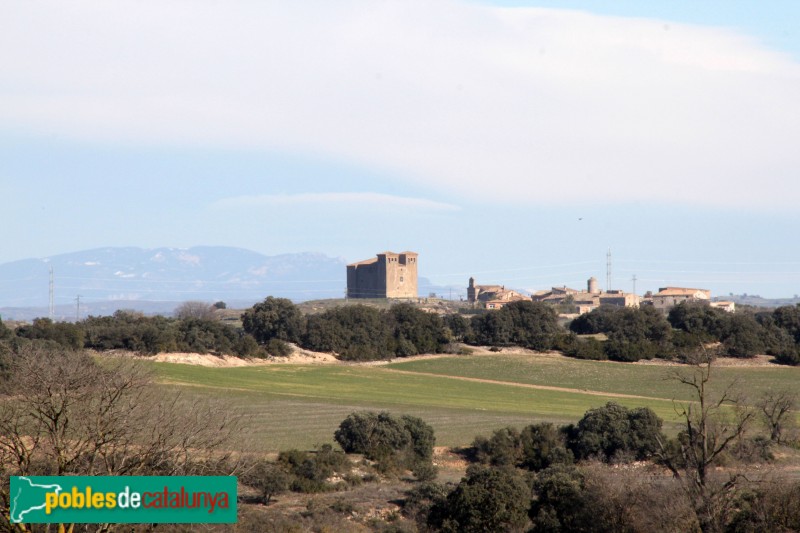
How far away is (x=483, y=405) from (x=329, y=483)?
26829 millimetres

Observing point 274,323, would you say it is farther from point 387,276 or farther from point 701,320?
point 387,276

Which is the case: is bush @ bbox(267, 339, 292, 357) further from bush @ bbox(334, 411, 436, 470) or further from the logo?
the logo

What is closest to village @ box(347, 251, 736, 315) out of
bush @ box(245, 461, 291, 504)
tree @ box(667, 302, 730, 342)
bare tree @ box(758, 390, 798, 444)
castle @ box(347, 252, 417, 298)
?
castle @ box(347, 252, 417, 298)

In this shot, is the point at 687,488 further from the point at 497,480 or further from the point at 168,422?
the point at 168,422

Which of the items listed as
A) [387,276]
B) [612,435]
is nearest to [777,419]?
[612,435]

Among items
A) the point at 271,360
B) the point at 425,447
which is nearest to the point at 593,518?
the point at 425,447

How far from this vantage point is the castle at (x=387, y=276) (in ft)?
615

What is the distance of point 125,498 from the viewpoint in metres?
15.7

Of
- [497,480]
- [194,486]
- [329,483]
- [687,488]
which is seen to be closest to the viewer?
[194,486]

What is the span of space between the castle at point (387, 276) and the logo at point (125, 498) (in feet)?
557

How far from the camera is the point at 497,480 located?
30.2 metres

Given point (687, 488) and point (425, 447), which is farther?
point (425, 447)

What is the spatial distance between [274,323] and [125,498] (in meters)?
78.7

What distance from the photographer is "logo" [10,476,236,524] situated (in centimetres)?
1562
